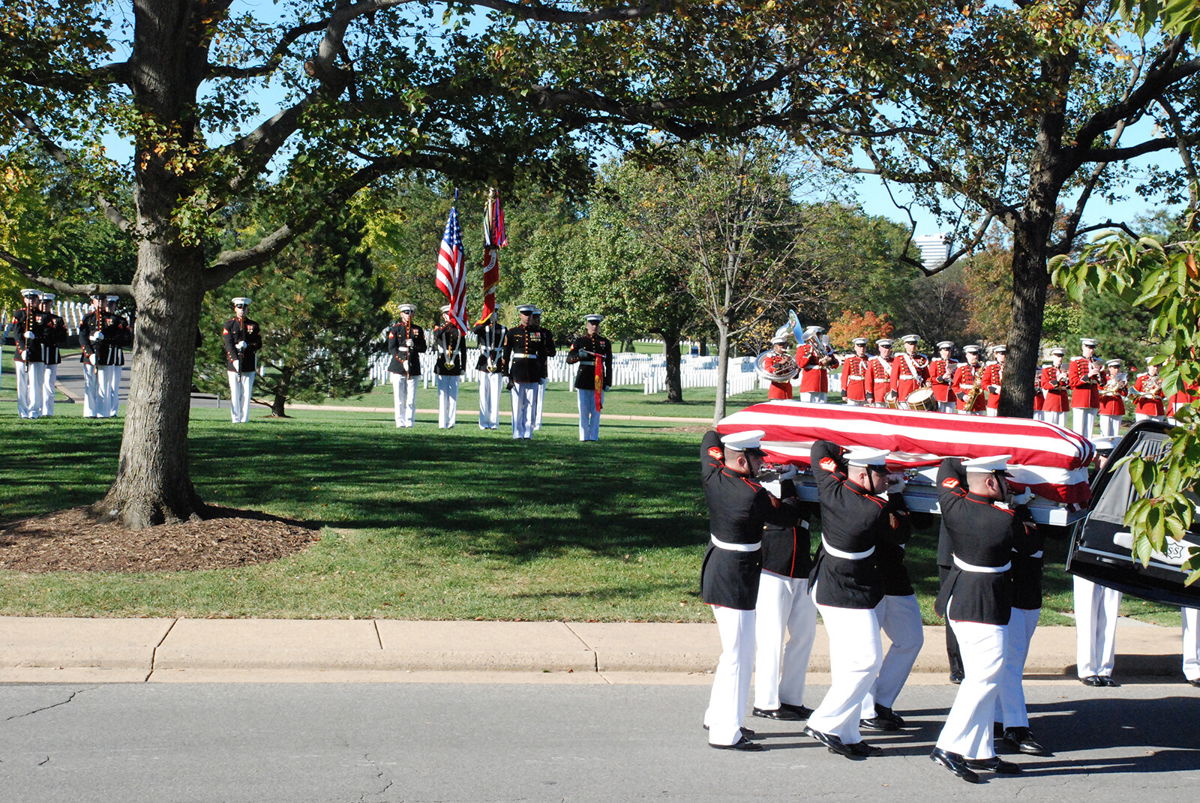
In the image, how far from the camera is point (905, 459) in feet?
23.6

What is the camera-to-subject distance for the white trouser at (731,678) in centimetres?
651

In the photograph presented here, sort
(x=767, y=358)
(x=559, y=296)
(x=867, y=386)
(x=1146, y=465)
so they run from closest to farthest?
(x=1146, y=465), (x=767, y=358), (x=867, y=386), (x=559, y=296)

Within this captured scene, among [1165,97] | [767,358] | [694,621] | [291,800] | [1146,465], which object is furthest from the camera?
[767,358]

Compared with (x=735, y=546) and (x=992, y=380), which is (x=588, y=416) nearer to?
(x=992, y=380)

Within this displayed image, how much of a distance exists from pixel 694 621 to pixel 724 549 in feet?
9.53

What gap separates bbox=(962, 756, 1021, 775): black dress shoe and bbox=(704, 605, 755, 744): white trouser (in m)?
1.18

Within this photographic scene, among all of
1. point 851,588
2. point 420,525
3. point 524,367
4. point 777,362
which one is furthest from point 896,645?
point 524,367

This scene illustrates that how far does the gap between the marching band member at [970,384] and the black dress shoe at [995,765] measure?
633 inches

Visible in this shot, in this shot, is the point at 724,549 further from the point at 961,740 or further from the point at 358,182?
the point at 358,182

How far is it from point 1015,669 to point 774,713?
1383mm

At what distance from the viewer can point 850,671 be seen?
254 inches

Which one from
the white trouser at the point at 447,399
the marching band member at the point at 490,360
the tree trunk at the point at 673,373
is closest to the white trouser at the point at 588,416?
the marching band member at the point at 490,360

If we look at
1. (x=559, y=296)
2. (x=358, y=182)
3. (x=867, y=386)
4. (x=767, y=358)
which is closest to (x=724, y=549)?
(x=358, y=182)

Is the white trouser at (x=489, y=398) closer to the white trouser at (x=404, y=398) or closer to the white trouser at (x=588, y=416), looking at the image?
the white trouser at (x=404, y=398)
